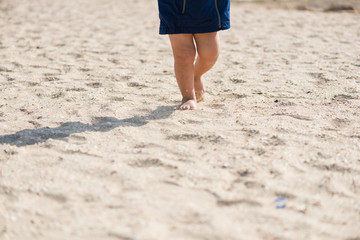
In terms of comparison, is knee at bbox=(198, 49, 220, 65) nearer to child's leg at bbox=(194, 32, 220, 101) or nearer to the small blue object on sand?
child's leg at bbox=(194, 32, 220, 101)

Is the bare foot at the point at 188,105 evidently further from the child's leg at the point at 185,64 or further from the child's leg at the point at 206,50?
the child's leg at the point at 206,50

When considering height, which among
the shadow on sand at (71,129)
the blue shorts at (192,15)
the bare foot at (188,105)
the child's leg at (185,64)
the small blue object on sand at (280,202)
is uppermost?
the blue shorts at (192,15)

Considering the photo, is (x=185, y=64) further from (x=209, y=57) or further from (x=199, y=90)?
(x=199, y=90)

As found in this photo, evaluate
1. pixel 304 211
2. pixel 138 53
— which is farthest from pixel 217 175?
pixel 138 53

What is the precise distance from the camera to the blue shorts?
2666 millimetres

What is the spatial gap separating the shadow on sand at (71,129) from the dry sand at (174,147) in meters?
0.01

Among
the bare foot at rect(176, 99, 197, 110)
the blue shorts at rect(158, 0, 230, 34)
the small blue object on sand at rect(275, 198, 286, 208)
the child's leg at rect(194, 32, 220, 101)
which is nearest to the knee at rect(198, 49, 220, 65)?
the child's leg at rect(194, 32, 220, 101)

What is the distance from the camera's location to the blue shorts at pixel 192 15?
2.67 meters

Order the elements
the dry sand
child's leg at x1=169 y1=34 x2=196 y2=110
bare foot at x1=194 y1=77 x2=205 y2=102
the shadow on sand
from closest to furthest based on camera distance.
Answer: the dry sand → the shadow on sand → child's leg at x1=169 y1=34 x2=196 y2=110 → bare foot at x1=194 y1=77 x2=205 y2=102

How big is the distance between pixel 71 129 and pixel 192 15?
1.08 m

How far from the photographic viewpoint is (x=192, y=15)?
8.77 ft

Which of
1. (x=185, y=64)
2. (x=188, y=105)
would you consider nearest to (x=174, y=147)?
(x=188, y=105)

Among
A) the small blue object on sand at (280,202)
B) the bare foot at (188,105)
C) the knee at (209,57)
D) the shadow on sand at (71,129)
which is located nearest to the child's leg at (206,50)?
the knee at (209,57)

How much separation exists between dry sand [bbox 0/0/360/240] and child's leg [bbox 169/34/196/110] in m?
0.11
